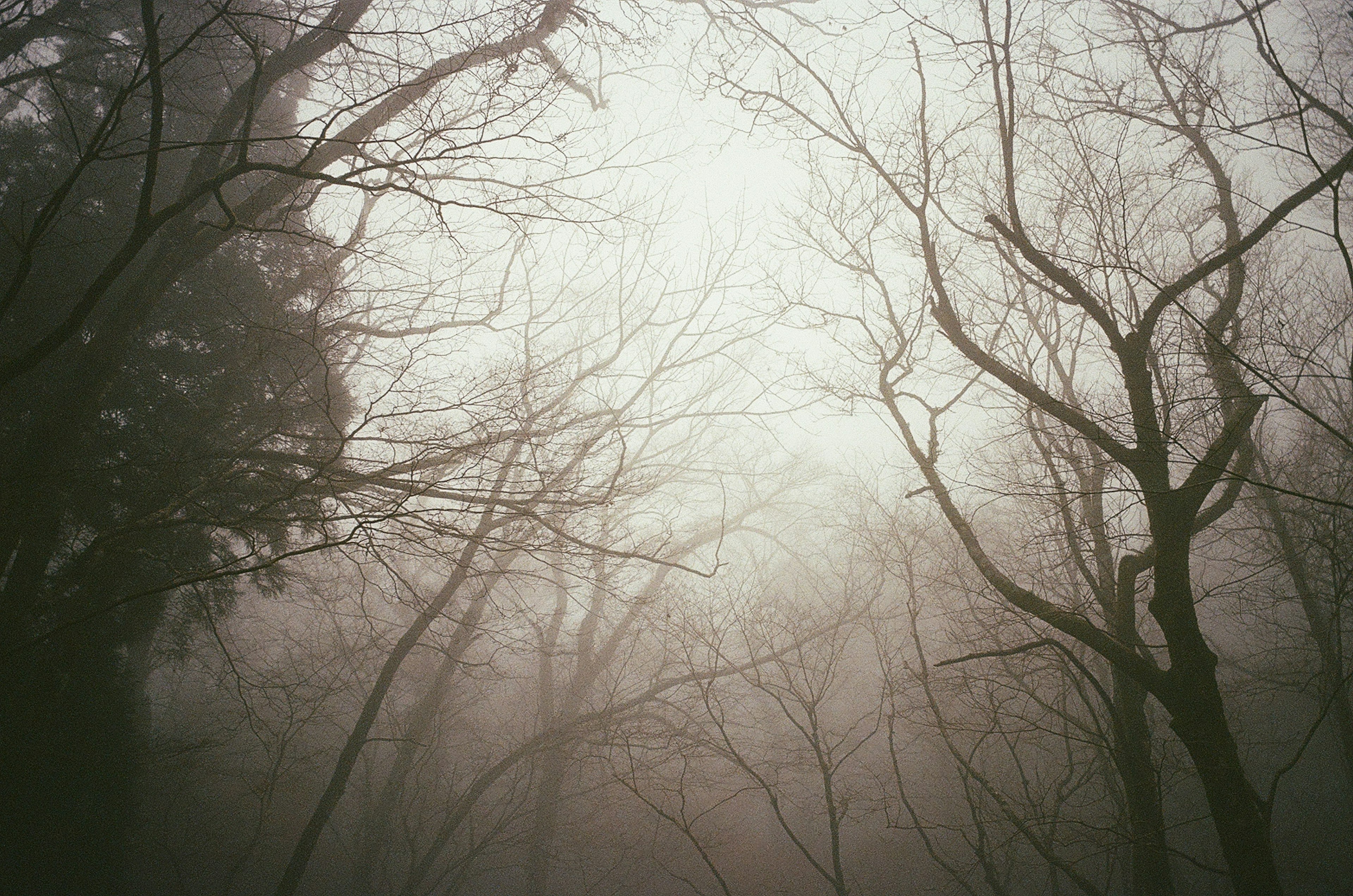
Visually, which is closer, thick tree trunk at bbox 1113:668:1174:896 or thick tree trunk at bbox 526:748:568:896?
thick tree trunk at bbox 1113:668:1174:896

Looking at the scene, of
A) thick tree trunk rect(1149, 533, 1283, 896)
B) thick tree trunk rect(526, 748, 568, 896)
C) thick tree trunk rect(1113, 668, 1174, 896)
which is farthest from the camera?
thick tree trunk rect(526, 748, 568, 896)

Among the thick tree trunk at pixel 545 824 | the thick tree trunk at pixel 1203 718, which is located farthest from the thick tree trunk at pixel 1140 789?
the thick tree trunk at pixel 545 824

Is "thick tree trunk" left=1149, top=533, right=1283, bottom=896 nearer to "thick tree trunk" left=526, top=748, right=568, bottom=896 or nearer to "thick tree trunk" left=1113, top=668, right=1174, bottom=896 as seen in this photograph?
"thick tree trunk" left=1113, top=668, right=1174, bottom=896

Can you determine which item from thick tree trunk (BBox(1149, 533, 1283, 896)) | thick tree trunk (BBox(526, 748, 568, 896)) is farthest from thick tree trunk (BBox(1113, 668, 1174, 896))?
thick tree trunk (BBox(526, 748, 568, 896))

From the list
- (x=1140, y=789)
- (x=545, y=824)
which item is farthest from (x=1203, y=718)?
(x=545, y=824)

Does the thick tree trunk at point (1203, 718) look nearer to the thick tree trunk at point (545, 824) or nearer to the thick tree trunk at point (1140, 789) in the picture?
the thick tree trunk at point (1140, 789)

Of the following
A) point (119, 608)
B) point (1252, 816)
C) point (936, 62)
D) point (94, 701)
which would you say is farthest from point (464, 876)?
point (936, 62)

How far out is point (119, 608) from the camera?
22.0ft

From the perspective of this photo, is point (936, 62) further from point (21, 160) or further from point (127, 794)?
point (127, 794)

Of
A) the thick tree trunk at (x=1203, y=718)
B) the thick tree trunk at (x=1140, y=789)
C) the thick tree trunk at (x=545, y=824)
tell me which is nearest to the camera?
the thick tree trunk at (x=1203, y=718)

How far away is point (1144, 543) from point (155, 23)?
270 inches

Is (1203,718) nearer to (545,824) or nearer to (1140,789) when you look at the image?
(1140,789)

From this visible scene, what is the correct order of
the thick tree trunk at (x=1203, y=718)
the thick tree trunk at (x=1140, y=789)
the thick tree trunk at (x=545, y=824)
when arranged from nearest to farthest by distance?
the thick tree trunk at (x=1203, y=718), the thick tree trunk at (x=1140, y=789), the thick tree trunk at (x=545, y=824)

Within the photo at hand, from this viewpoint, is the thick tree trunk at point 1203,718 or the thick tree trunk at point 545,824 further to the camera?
the thick tree trunk at point 545,824
